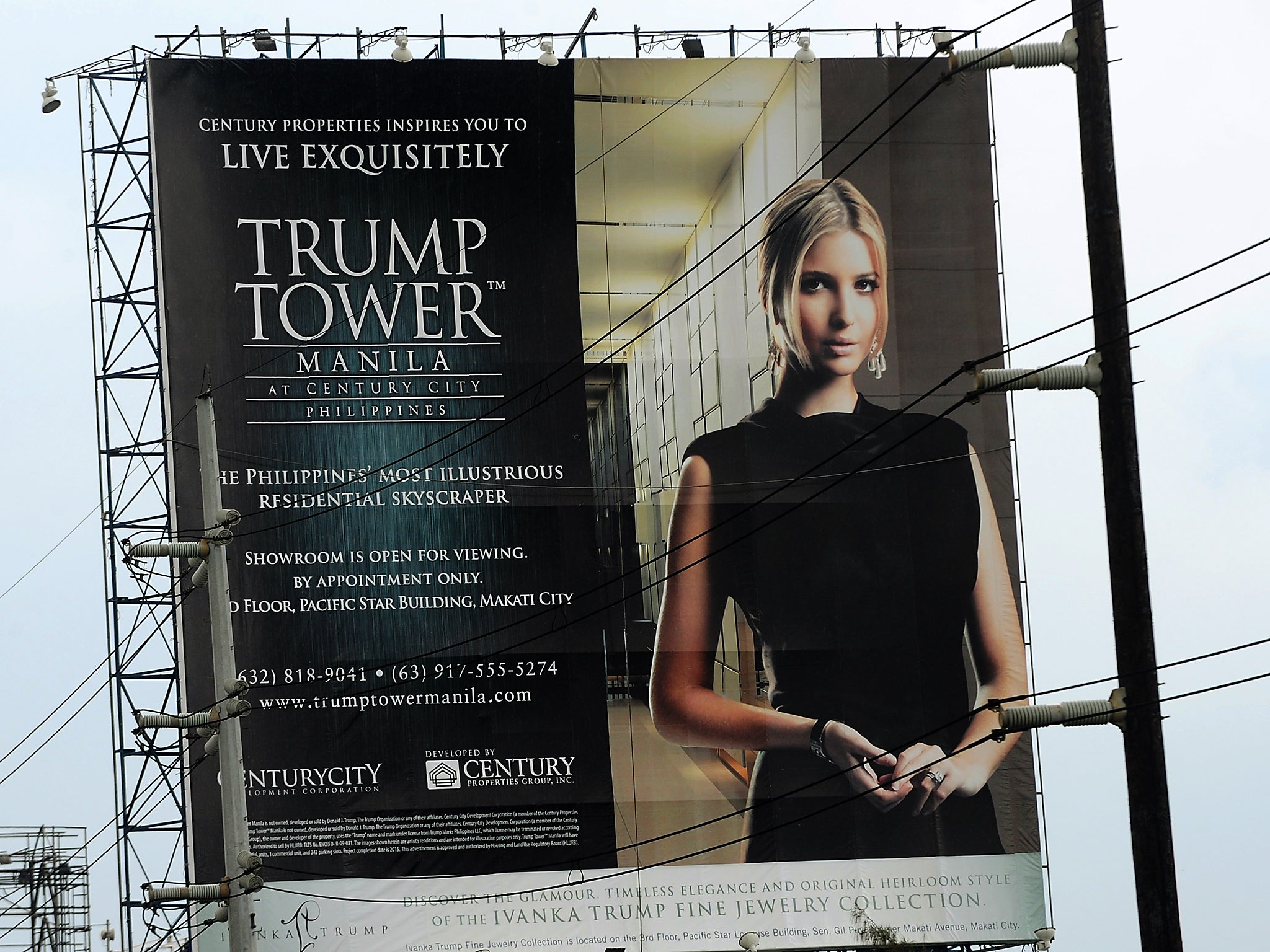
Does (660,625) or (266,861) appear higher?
(660,625)

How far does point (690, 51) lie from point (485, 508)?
22.0 feet

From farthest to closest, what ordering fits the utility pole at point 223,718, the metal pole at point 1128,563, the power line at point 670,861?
the power line at point 670,861
the utility pole at point 223,718
the metal pole at point 1128,563

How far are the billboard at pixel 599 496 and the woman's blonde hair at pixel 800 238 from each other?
43 millimetres

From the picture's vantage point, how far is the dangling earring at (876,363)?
68.6ft

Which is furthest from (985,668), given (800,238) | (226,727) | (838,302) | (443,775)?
(226,727)

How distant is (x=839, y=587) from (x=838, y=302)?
3.75 metres

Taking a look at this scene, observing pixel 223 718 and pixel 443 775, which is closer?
pixel 223 718

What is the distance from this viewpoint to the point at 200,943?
63.3 ft

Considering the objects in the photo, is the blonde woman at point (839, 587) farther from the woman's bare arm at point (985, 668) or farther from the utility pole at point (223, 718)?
the utility pole at point (223, 718)

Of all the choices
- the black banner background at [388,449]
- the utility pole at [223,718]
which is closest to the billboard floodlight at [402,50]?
the black banner background at [388,449]

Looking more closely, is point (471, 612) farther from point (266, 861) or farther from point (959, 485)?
point (959, 485)

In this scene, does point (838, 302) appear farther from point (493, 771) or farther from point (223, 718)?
point (223, 718)

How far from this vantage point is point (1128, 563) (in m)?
7.77

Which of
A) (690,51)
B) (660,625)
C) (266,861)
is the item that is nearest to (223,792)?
(266,861)
